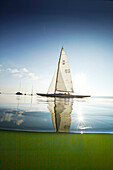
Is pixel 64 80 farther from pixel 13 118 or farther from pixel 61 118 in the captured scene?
pixel 13 118

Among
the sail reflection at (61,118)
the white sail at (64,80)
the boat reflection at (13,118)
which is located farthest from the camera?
the white sail at (64,80)

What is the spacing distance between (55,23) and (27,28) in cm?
65

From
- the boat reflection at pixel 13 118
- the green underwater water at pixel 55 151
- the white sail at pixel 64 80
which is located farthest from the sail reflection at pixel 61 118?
the white sail at pixel 64 80

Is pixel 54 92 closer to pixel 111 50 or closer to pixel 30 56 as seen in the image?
pixel 30 56

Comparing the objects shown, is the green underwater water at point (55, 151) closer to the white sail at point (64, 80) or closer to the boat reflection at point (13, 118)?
the boat reflection at point (13, 118)

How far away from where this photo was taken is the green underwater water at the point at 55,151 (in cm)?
77

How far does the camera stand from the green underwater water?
0.77 m

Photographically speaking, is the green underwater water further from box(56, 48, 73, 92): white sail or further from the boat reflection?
box(56, 48, 73, 92): white sail

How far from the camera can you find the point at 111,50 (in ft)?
8.22

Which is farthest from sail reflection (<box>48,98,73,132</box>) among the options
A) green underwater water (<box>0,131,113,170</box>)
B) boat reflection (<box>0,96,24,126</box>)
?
boat reflection (<box>0,96,24,126</box>)

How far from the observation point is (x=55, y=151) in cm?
95

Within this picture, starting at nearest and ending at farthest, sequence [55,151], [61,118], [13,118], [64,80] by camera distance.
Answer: [55,151]
[13,118]
[61,118]
[64,80]

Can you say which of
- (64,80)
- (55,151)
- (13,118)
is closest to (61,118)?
(13,118)

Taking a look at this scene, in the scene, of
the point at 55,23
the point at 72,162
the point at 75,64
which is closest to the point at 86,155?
the point at 72,162
